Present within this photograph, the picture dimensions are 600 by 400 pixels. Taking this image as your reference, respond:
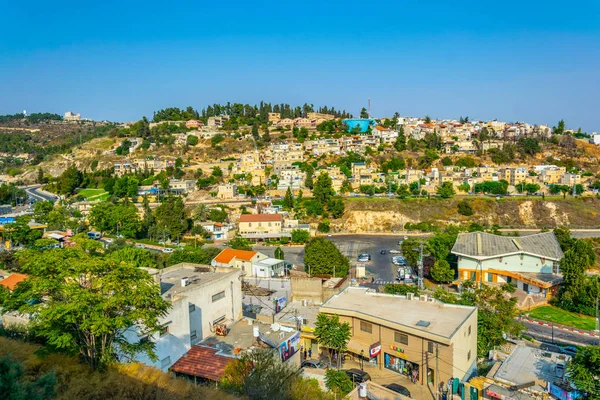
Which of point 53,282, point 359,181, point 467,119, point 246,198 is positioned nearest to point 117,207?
point 246,198

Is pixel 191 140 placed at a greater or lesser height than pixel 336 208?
greater

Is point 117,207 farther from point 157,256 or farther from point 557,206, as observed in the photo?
point 557,206

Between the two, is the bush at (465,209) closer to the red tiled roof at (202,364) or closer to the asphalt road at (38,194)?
the red tiled roof at (202,364)

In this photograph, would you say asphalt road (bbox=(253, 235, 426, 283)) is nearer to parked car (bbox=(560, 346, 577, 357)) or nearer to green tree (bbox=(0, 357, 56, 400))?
parked car (bbox=(560, 346, 577, 357))

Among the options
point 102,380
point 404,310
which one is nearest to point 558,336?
point 404,310

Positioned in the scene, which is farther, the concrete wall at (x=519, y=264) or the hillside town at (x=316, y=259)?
the concrete wall at (x=519, y=264)

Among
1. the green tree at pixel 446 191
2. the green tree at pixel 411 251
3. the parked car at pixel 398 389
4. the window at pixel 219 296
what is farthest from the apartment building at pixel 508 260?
the green tree at pixel 446 191

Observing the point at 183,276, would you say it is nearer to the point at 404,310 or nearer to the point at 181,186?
the point at 404,310

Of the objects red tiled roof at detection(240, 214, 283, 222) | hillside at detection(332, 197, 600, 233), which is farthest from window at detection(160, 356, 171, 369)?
hillside at detection(332, 197, 600, 233)
